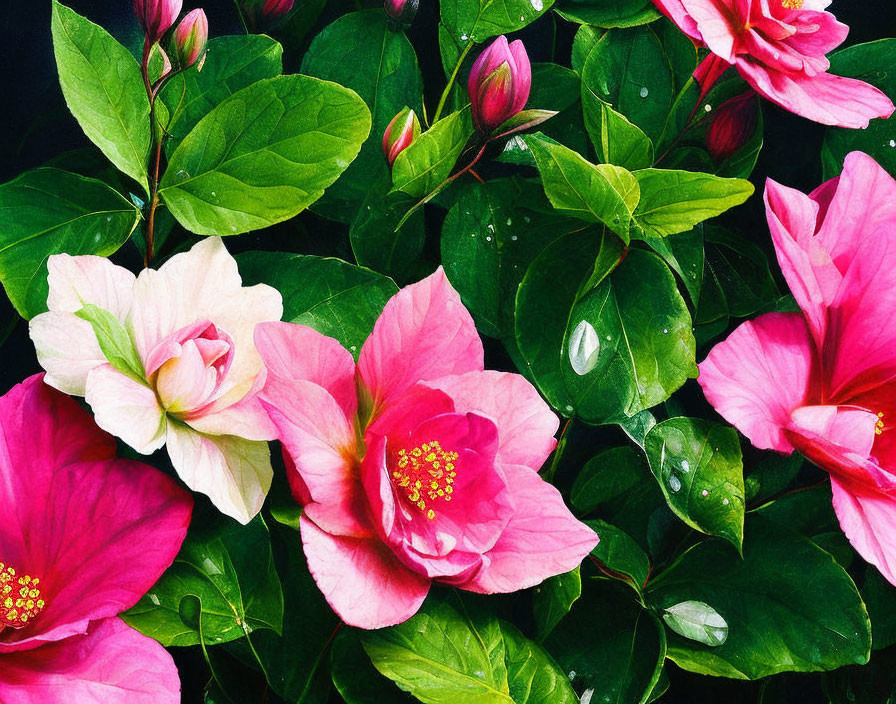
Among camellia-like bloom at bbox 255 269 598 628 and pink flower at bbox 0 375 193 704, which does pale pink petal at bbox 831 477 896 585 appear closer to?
camellia-like bloom at bbox 255 269 598 628

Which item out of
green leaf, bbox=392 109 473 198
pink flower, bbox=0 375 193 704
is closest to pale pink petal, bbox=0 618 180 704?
pink flower, bbox=0 375 193 704

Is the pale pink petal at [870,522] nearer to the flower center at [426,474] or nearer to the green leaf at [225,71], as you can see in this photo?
the flower center at [426,474]

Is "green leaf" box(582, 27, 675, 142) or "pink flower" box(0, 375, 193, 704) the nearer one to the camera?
"pink flower" box(0, 375, 193, 704)

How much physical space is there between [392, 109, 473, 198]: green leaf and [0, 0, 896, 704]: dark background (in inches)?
1.1

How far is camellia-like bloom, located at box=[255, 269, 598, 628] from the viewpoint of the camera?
13.1 inches

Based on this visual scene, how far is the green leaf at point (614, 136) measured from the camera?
407mm

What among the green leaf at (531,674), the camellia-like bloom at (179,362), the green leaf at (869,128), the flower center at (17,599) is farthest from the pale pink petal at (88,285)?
the green leaf at (869,128)

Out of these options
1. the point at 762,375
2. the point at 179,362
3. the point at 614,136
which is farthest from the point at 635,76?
the point at 179,362

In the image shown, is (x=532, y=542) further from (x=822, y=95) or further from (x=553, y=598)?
(x=822, y=95)

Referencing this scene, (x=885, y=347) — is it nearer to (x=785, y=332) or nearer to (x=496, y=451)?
(x=785, y=332)

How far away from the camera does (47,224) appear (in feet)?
1.19

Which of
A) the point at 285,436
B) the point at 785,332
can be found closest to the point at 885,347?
the point at 785,332

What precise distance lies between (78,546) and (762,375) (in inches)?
11.8

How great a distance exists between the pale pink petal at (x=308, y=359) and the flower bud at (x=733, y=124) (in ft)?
0.72
